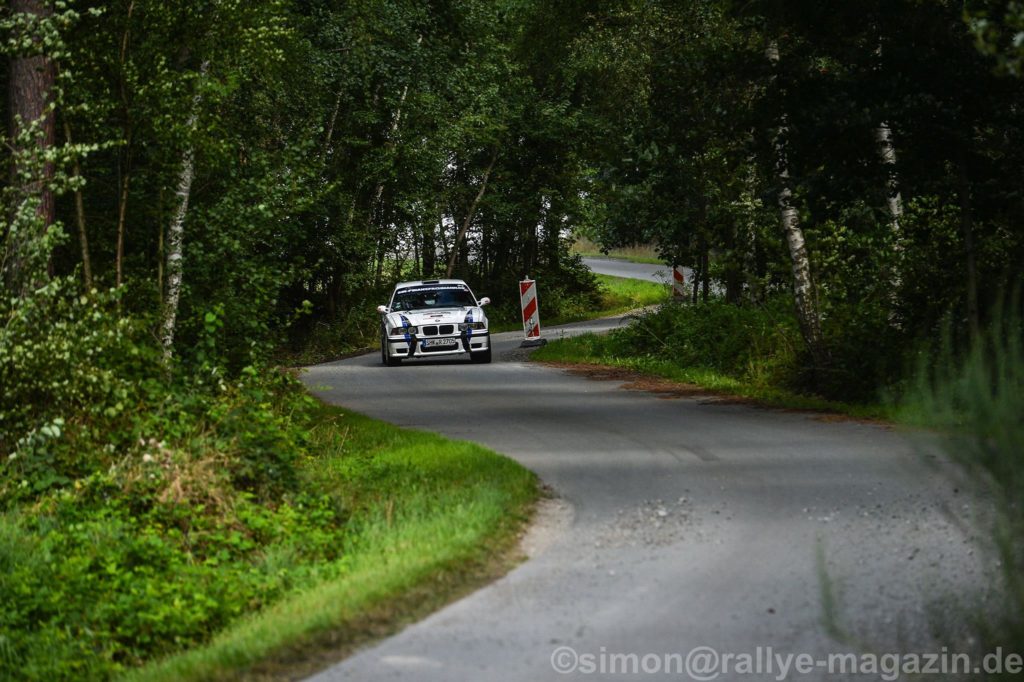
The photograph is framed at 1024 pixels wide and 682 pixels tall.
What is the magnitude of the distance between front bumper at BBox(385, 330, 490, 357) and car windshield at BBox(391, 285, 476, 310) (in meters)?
0.95

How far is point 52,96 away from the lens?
48.9ft

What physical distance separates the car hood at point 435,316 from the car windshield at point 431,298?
1.01 feet

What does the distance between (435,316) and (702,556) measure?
19969 millimetres

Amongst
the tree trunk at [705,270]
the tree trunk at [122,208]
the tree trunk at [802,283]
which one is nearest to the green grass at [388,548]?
the tree trunk at [122,208]

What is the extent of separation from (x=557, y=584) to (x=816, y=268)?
14749 mm

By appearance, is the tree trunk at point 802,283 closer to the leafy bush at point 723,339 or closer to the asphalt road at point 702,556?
the leafy bush at point 723,339

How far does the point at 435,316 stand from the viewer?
93.0 feet

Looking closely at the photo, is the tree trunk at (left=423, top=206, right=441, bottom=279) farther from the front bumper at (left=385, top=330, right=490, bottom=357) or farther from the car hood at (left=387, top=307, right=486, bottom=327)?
the front bumper at (left=385, top=330, right=490, bottom=357)

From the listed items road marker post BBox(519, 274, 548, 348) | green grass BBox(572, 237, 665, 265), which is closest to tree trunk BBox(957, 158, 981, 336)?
road marker post BBox(519, 274, 548, 348)

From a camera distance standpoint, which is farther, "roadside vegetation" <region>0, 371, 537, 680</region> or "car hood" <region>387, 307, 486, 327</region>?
"car hood" <region>387, 307, 486, 327</region>

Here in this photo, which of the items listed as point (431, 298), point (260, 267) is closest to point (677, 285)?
point (431, 298)

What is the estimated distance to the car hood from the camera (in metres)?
28.2

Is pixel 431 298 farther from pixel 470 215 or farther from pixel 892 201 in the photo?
pixel 470 215

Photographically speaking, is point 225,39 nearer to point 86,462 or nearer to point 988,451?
point 86,462
